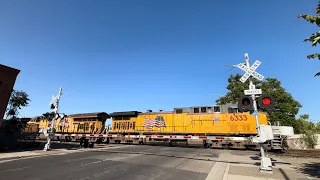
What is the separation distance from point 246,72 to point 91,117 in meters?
26.0

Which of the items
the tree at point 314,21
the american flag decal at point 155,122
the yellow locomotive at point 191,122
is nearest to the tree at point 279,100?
the yellow locomotive at point 191,122

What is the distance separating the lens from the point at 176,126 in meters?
24.8

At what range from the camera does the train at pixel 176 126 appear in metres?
21.4

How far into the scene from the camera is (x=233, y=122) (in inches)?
865

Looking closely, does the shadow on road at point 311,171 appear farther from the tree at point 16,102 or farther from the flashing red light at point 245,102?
the tree at point 16,102

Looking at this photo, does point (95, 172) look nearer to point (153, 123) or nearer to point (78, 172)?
point (78, 172)

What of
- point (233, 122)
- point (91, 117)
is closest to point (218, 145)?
point (233, 122)

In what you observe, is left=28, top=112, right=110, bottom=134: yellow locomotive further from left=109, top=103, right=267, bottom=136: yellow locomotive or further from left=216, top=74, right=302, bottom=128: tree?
left=216, top=74, right=302, bottom=128: tree

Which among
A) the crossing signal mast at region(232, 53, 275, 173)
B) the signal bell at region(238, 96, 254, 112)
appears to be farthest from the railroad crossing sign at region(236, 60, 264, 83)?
the signal bell at region(238, 96, 254, 112)

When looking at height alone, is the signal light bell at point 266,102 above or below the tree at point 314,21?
below

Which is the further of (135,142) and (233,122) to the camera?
(135,142)

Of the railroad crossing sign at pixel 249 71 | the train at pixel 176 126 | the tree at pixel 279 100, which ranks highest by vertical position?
the tree at pixel 279 100

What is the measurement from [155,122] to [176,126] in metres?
3.10

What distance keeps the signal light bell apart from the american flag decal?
1765 centimetres
